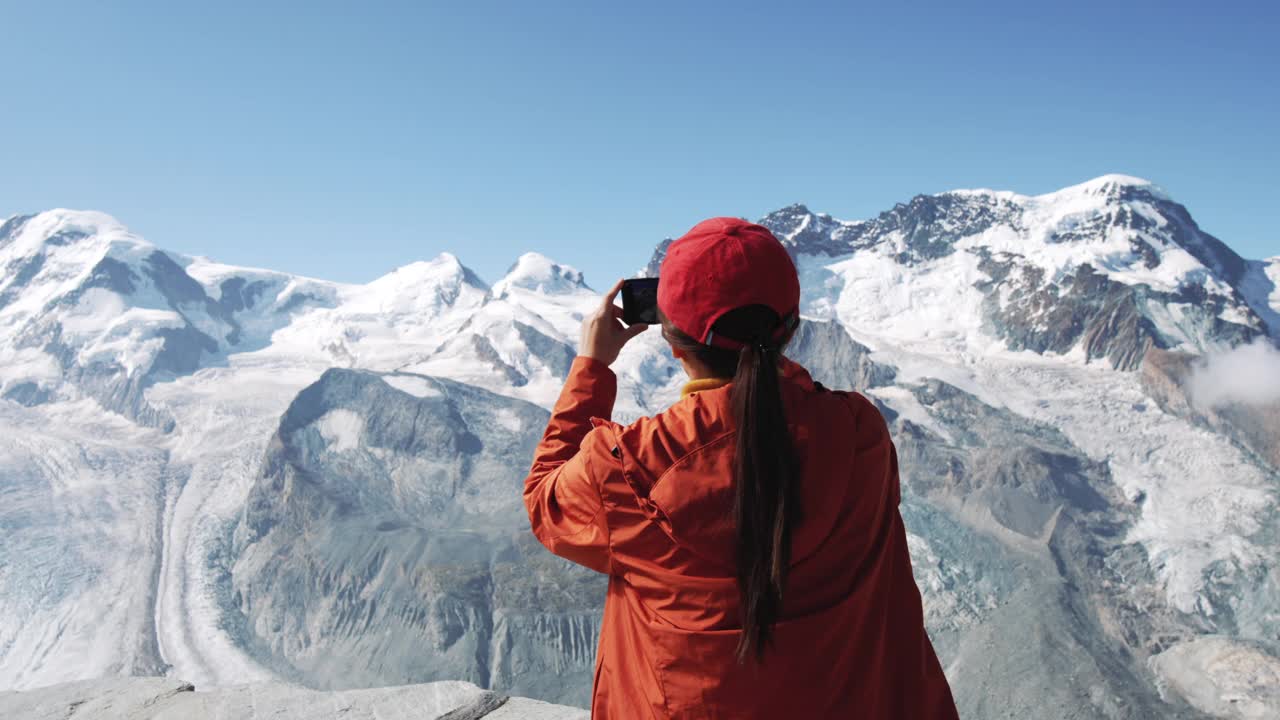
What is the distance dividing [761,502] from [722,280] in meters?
0.54

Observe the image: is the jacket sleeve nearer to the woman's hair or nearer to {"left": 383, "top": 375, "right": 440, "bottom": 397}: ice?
the woman's hair

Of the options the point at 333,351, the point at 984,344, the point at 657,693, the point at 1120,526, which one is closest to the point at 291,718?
the point at 657,693

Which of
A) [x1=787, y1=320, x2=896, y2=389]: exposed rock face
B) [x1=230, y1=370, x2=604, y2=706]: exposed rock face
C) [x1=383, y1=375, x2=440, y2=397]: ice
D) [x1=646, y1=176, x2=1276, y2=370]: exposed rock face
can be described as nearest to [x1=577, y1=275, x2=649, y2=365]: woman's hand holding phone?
[x1=230, y1=370, x2=604, y2=706]: exposed rock face

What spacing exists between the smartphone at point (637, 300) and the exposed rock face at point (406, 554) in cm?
8899

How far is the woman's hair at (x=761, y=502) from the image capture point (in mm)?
1811

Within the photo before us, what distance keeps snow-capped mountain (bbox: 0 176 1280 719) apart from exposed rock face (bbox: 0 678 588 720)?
80.8 meters

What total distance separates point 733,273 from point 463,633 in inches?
4268

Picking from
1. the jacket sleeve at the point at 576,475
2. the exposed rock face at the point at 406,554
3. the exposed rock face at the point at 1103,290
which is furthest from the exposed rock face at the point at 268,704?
the exposed rock face at the point at 1103,290

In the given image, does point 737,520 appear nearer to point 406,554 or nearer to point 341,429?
point 406,554

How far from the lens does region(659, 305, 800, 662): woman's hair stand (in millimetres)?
1811

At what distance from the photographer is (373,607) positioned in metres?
109

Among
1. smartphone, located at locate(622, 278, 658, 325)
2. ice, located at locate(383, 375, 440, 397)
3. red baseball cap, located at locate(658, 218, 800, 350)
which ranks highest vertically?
red baseball cap, located at locate(658, 218, 800, 350)

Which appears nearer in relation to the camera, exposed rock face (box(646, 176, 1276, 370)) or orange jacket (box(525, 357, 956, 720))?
orange jacket (box(525, 357, 956, 720))

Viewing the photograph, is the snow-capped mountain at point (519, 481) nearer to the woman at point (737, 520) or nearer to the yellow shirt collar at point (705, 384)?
the woman at point (737, 520)
